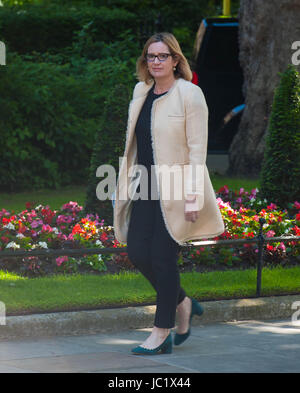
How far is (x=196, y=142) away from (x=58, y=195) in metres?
6.79

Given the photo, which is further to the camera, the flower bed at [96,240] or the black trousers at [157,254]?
the flower bed at [96,240]

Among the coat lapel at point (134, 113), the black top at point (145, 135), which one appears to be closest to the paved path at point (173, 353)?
the black top at point (145, 135)

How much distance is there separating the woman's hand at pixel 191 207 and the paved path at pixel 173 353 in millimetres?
888

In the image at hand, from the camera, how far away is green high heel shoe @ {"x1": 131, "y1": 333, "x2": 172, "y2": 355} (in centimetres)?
629

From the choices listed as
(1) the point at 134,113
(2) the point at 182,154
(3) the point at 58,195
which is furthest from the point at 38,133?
(2) the point at 182,154

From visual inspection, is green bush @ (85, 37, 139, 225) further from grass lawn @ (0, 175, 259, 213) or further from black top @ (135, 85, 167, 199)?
black top @ (135, 85, 167, 199)

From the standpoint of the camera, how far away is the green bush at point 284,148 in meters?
10.4

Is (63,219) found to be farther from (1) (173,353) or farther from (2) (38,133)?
(2) (38,133)

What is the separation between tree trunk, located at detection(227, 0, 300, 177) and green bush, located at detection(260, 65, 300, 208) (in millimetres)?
2590

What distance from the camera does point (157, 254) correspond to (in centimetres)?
623

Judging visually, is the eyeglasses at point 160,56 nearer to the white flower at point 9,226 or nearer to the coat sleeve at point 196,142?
the coat sleeve at point 196,142

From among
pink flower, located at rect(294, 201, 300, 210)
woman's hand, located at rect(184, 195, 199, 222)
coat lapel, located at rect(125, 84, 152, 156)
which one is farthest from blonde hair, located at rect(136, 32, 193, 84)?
pink flower, located at rect(294, 201, 300, 210)

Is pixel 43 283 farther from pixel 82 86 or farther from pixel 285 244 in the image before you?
pixel 82 86

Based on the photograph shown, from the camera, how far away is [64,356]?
6.26 m
